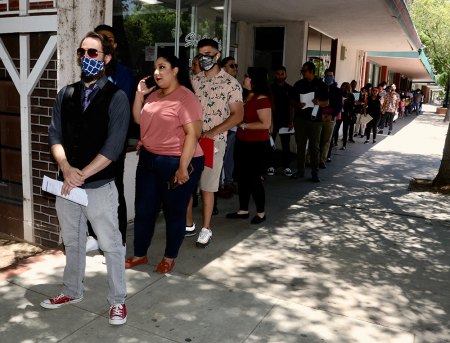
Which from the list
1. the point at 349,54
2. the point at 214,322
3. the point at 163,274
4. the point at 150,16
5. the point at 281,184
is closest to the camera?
the point at 214,322

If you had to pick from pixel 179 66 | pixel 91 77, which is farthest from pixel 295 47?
pixel 91 77

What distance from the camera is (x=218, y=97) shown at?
15.1 feet

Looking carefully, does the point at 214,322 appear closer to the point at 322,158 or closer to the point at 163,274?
the point at 163,274

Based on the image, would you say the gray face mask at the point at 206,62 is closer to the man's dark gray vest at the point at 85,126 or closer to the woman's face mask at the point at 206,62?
the woman's face mask at the point at 206,62

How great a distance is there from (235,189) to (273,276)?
2956mm

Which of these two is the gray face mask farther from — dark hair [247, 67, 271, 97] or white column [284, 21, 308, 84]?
white column [284, 21, 308, 84]

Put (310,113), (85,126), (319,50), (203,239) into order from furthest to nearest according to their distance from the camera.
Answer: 1. (319,50)
2. (310,113)
3. (203,239)
4. (85,126)

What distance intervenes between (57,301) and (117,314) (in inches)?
20.5

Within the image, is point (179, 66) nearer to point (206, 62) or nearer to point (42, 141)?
point (206, 62)

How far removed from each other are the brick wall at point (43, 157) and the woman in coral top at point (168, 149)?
957 mm

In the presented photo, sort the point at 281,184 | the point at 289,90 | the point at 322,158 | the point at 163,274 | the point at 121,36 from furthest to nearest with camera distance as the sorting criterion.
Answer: the point at 322,158 → the point at 289,90 → the point at 281,184 → the point at 121,36 → the point at 163,274

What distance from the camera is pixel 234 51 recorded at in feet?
34.3

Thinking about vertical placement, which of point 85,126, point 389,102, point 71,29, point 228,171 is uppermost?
point 71,29

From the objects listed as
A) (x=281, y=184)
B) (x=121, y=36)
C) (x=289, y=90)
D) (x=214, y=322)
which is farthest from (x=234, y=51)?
(x=214, y=322)
